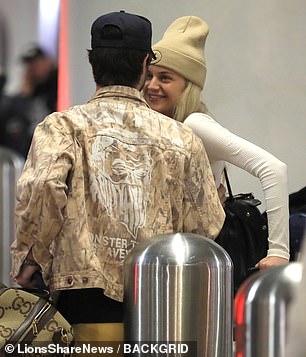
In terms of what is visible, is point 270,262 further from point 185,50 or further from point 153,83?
point 185,50

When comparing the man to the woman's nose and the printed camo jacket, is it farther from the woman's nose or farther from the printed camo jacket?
the woman's nose

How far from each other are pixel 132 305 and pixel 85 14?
3.32 meters

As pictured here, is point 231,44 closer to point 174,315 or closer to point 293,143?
point 293,143

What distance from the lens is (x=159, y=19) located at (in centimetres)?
464

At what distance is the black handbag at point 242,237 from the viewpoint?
8.80 feet

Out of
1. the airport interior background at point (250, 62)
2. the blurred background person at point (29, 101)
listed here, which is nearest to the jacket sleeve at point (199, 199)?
the blurred background person at point (29, 101)

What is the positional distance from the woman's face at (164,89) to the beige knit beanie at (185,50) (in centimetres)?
2

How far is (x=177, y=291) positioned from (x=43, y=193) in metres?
0.68

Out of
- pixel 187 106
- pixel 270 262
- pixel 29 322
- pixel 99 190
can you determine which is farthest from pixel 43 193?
pixel 187 106

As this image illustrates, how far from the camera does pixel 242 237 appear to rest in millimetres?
2715

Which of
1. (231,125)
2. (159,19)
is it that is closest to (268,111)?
(231,125)

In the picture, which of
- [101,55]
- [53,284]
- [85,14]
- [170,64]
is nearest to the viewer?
[53,284]

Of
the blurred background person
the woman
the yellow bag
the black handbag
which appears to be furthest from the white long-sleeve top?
the blurred background person

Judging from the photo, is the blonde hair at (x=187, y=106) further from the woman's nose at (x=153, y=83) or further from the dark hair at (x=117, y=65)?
the dark hair at (x=117, y=65)
